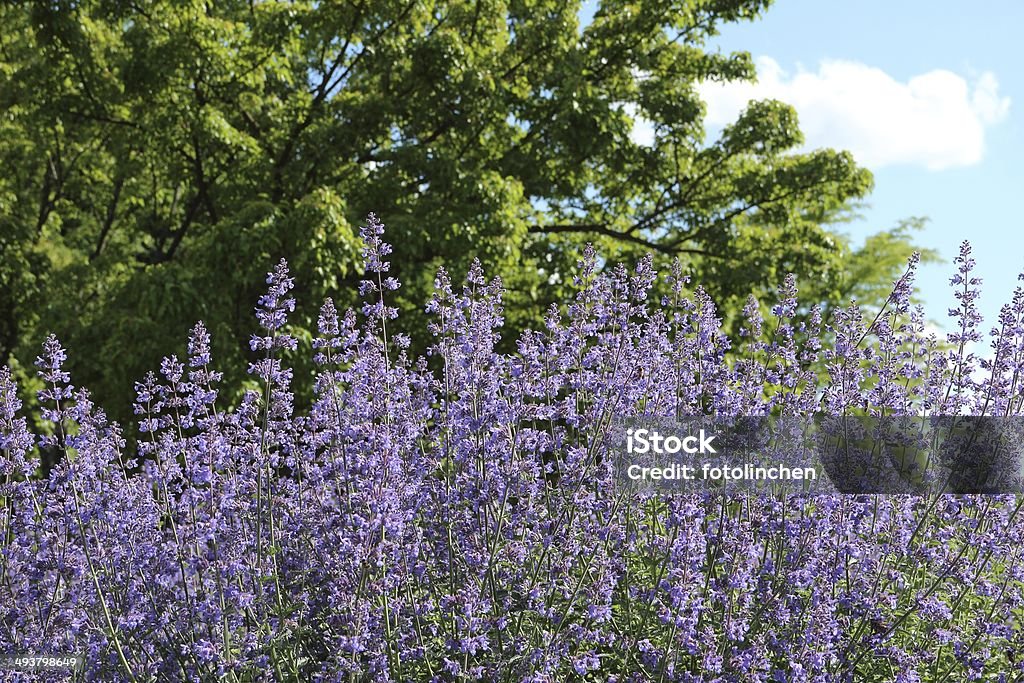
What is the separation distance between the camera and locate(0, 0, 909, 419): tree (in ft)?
45.2

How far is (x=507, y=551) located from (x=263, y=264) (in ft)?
31.5

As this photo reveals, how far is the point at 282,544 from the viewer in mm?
5039

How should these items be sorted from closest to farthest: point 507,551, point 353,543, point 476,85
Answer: point 353,543 → point 507,551 → point 476,85

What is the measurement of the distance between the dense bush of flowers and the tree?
7765 mm

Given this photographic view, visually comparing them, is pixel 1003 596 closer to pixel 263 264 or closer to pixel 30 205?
pixel 263 264

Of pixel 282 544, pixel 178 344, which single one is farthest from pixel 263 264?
pixel 282 544

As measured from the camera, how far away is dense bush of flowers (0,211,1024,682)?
429 cm

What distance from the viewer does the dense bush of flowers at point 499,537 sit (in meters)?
4.29

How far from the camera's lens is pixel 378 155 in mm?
15430

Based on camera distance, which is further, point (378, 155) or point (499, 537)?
point (378, 155)

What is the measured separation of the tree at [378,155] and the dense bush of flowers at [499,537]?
306 inches

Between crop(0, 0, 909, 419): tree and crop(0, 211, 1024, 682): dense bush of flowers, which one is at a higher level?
crop(0, 0, 909, 419): tree

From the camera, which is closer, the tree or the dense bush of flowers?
the dense bush of flowers

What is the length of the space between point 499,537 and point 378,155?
11630 mm
